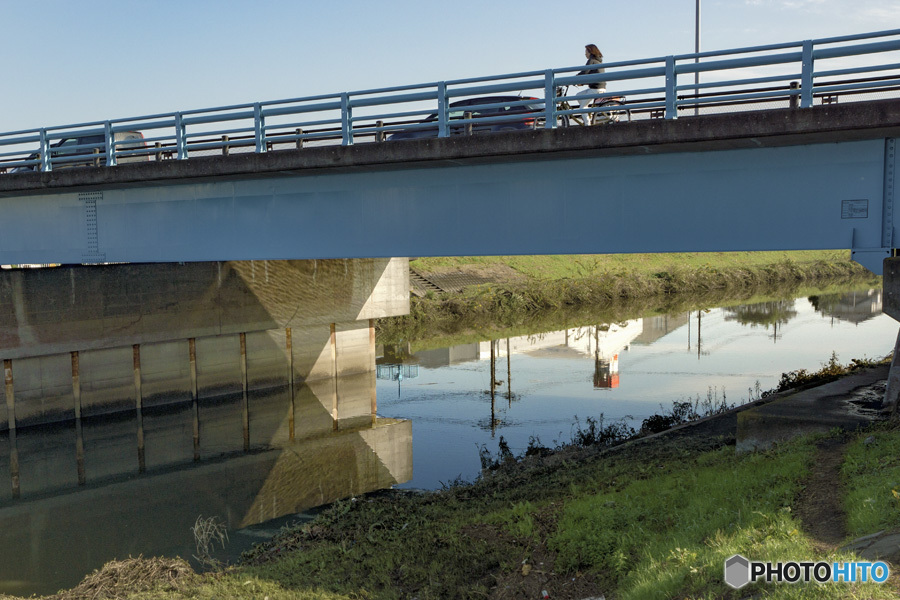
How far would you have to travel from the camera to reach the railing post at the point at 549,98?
13195 mm

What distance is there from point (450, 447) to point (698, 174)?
32.8 ft

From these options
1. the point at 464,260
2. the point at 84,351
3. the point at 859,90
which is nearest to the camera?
the point at 859,90

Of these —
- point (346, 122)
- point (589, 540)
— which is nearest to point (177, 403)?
point (346, 122)

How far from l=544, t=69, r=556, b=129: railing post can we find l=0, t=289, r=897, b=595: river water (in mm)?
7743

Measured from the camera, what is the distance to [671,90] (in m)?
12.2

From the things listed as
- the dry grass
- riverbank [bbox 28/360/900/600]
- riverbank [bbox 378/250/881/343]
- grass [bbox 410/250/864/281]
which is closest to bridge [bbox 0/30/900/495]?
riverbank [bbox 28/360/900/600]

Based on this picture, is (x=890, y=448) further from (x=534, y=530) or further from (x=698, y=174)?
(x=698, y=174)

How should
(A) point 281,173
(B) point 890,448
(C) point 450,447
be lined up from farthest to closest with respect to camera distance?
(C) point 450,447, (A) point 281,173, (B) point 890,448

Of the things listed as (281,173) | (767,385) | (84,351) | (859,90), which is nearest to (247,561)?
(281,173)

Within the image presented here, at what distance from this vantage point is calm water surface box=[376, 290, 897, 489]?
20953mm

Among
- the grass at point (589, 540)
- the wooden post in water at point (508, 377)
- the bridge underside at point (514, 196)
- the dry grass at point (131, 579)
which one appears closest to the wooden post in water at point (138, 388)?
the bridge underside at point (514, 196)

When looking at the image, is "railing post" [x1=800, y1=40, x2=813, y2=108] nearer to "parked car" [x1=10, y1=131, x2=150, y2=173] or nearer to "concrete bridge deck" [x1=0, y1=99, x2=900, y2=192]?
"concrete bridge deck" [x1=0, y1=99, x2=900, y2=192]

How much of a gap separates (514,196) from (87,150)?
475 inches

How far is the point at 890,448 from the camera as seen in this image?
9203 millimetres
